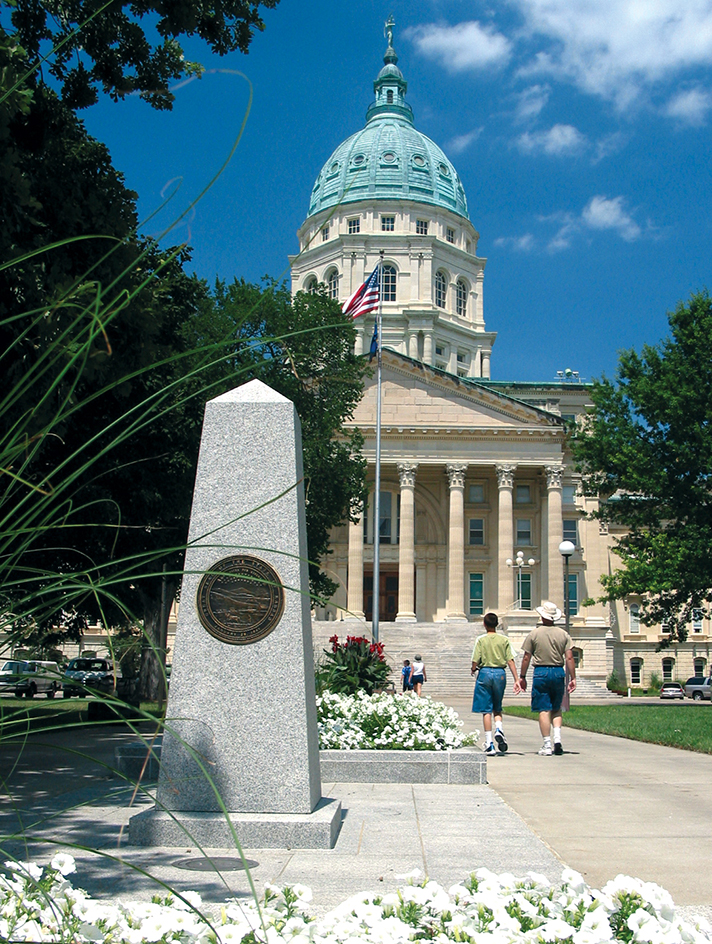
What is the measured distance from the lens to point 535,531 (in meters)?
68.4

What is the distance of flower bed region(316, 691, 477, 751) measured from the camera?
37.4ft

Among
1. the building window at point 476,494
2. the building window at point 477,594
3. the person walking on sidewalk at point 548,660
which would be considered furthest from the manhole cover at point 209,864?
the building window at point 476,494

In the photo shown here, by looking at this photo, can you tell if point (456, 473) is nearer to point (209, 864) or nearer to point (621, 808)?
point (621, 808)

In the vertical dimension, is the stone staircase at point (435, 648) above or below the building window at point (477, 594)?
below

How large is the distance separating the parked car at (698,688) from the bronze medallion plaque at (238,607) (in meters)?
57.2

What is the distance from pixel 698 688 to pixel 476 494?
19.2 meters

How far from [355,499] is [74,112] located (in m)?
28.8

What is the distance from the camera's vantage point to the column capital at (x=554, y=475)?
63344 millimetres

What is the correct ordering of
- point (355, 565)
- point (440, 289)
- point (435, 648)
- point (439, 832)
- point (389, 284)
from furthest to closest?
1. point (440, 289)
2. point (389, 284)
3. point (355, 565)
4. point (435, 648)
5. point (439, 832)

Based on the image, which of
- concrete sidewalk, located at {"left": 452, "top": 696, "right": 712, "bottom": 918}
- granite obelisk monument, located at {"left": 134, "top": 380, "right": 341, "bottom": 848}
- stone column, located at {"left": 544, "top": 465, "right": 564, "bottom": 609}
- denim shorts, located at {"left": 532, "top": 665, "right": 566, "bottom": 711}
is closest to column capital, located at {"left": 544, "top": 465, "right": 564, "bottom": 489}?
stone column, located at {"left": 544, "top": 465, "right": 564, "bottom": 609}

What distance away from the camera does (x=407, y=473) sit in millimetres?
62938

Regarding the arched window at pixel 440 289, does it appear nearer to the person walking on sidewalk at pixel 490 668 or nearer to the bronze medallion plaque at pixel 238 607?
the person walking on sidewalk at pixel 490 668

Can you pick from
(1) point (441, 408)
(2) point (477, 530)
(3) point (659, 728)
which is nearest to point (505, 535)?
(2) point (477, 530)

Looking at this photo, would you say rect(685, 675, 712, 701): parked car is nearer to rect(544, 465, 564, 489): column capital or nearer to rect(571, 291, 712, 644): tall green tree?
rect(544, 465, 564, 489): column capital
